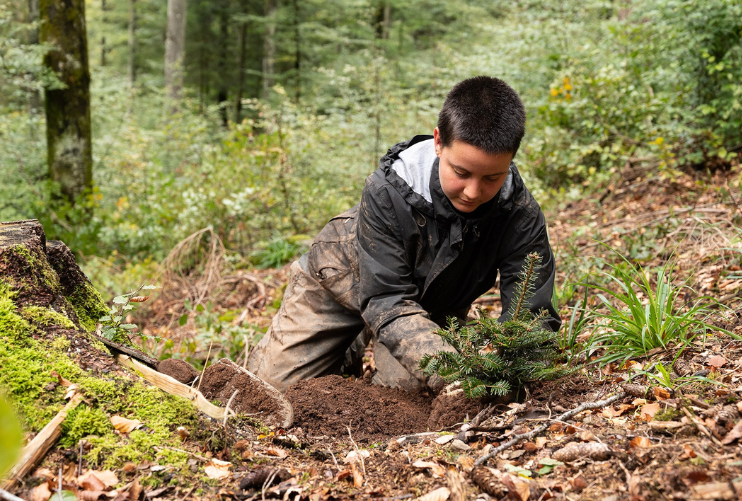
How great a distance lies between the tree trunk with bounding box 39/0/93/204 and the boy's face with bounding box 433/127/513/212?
6516mm

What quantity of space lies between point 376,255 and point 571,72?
217 inches

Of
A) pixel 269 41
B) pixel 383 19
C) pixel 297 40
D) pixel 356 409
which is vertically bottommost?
pixel 356 409

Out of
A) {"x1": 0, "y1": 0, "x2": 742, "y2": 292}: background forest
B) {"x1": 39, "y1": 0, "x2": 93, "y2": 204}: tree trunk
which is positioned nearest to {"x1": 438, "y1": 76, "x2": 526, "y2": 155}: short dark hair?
{"x1": 0, "y1": 0, "x2": 742, "y2": 292}: background forest

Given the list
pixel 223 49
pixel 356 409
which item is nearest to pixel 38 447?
pixel 356 409

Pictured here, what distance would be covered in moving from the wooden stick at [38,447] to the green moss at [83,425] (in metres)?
0.02

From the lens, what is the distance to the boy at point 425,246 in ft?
8.74

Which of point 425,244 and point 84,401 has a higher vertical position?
point 425,244

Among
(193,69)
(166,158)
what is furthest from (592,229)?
(193,69)

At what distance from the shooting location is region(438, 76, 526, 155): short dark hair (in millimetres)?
2557

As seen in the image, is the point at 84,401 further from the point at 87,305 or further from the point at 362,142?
the point at 362,142

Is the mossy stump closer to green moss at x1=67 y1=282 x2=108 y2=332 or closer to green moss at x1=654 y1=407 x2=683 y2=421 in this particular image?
green moss at x1=67 y1=282 x2=108 y2=332

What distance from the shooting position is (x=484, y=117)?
2598 mm

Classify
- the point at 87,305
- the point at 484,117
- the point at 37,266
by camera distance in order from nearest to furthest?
the point at 37,266 < the point at 484,117 < the point at 87,305

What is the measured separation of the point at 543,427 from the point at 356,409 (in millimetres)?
993
